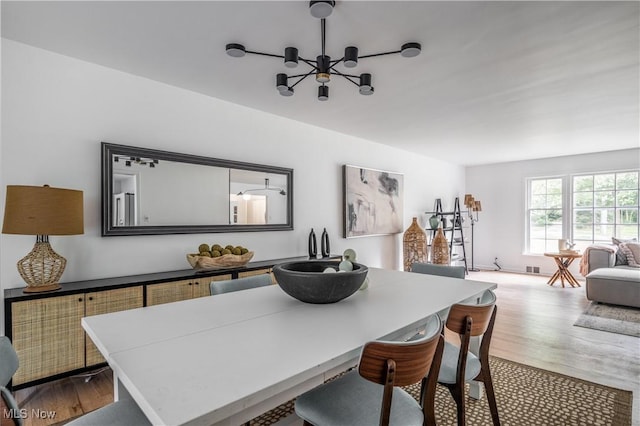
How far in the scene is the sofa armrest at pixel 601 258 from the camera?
5219 millimetres

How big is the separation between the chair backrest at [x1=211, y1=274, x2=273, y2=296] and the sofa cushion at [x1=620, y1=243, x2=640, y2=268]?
18.9ft

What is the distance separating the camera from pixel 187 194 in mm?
3170

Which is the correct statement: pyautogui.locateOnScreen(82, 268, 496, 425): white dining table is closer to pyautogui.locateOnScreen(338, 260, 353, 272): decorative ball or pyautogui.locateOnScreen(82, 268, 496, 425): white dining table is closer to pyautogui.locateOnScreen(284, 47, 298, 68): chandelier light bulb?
pyautogui.locateOnScreen(338, 260, 353, 272): decorative ball

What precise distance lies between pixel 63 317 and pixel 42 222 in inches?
24.4

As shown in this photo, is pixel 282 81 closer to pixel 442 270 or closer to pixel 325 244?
pixel 442 270

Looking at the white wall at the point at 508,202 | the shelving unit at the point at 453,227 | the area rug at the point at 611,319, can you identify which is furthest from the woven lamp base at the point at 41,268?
the white wall at the point at 508,202

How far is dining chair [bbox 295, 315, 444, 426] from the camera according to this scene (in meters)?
1.05

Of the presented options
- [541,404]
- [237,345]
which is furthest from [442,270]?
[237,345]

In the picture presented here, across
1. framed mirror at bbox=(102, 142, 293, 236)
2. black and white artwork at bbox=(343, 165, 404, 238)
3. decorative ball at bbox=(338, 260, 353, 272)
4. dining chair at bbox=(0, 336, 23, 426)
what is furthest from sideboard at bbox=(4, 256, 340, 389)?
black and white artwork at bbox=(343, 165, 404, 238)

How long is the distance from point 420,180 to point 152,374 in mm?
6179

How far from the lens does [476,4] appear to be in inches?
74.3

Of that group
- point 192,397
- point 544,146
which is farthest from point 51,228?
point 544,146

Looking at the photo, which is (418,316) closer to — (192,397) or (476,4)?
(192,397)

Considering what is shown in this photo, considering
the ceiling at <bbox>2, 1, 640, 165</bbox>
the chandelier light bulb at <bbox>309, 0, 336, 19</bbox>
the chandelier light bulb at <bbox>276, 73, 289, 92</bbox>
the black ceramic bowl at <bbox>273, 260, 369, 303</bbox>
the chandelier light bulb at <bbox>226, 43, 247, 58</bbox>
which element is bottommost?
the black ceramic bowl at <bbox>273, 260, 369, 303</bbox>
